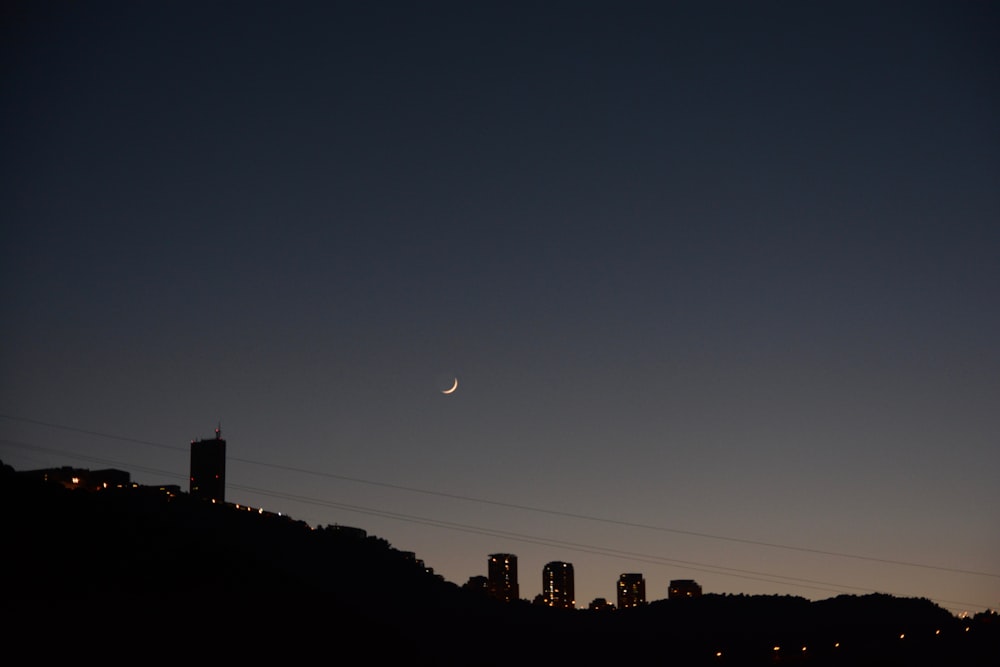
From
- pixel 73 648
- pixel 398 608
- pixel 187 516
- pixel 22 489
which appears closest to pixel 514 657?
pixel 398 608

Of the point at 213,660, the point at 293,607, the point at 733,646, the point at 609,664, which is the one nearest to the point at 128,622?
the point at 213,660

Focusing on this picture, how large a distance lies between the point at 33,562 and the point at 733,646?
13439 cm

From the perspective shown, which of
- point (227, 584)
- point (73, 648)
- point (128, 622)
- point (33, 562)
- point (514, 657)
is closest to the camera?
point (73, 648)

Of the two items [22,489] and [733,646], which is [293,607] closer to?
[22,489]

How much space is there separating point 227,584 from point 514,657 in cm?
5570

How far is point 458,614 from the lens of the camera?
199 m

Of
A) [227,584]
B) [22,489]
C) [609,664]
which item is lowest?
[609,664]

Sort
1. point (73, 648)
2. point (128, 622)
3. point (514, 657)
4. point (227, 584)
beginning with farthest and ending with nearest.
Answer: point (514, 657) < point (227, 584) < point (128, 622) < point (73, 648)

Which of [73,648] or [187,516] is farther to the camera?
[187,516]

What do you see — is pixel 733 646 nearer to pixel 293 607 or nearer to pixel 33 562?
pixel 293 607

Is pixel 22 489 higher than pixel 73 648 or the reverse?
higher

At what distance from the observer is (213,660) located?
97.2m

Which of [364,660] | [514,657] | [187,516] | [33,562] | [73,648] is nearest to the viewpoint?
[73,648]

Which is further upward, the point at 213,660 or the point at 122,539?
the point at 122,539
